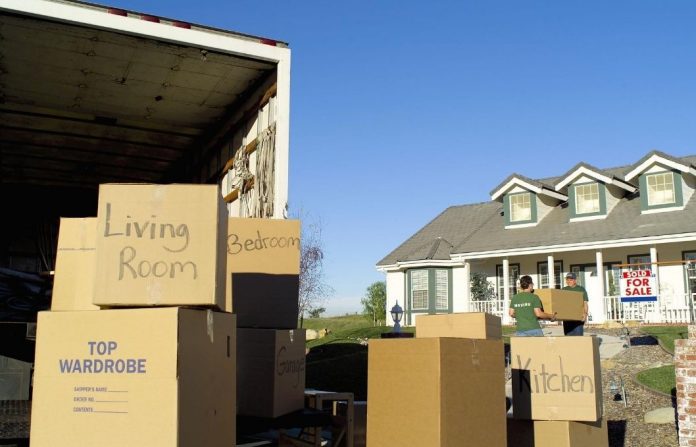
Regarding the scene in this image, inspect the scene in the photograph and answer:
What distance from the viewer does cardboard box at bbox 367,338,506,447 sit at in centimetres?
412

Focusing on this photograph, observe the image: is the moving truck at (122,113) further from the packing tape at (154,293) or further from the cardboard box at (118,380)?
the cardboard box at (118,380)

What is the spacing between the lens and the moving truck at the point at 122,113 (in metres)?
5.86

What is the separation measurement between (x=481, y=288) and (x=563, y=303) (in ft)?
46.2

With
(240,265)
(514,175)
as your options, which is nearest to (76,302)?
(240,265)

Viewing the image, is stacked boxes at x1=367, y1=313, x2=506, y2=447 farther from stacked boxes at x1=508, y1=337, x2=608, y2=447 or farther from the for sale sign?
the for sale sign

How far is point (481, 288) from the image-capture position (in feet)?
74.4

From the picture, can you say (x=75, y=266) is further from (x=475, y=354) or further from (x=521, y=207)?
(x=521, y=207)

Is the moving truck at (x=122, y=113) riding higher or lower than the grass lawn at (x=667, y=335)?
higher

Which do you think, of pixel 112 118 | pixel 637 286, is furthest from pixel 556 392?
pixel 637 286

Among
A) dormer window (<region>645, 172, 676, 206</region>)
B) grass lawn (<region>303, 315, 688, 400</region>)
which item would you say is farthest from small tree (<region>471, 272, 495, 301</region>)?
dormer window (<region>645, 172, 676, 206</region>)

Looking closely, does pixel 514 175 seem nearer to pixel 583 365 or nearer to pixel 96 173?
pixel 96 173

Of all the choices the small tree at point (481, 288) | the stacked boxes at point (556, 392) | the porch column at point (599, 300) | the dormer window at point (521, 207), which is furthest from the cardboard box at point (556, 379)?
the small tree at point (481, 288)

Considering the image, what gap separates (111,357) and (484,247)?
19.1 meters

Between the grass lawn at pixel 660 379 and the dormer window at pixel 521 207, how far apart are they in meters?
12.4
